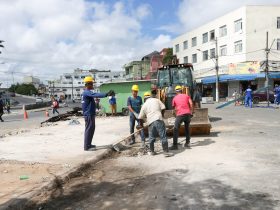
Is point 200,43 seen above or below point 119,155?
above

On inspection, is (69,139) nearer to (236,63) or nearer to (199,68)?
(236,63)

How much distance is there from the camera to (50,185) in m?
6.59

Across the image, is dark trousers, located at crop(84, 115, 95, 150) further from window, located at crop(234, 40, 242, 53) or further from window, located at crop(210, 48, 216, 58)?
window, located at crop(210, 48, 216, 58)

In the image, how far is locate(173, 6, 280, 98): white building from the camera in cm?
4575

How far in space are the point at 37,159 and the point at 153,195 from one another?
13.0 feet

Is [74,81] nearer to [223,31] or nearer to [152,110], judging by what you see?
[223,31]

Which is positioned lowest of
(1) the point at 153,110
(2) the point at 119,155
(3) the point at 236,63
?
(2) the point at 119,155

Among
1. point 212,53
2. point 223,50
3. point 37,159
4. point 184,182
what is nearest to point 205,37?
point 212,53

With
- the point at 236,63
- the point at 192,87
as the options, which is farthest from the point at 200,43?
the point at 192,87

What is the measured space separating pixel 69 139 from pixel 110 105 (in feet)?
42.9

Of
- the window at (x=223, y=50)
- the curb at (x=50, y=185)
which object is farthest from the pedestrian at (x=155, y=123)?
the window at (x=223, y=50)

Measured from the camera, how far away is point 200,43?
5862cm

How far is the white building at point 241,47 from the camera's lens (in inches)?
1801

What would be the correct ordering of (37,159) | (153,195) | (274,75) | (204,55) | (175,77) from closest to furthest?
(153,195) < (37,159) < (175,77) < (274,75) < (204,55)
